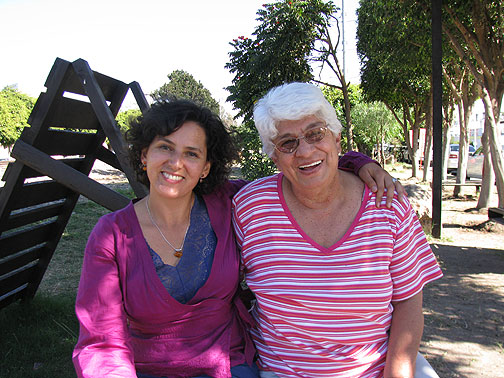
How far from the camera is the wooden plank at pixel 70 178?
2314 millimetres

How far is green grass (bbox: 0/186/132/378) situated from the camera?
3.09m

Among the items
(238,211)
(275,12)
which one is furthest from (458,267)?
(275,12)

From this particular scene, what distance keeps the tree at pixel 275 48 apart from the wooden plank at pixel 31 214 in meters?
5.91

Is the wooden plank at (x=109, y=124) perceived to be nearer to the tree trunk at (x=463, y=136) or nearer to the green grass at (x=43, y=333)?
the green grass at (x=43, y=333)

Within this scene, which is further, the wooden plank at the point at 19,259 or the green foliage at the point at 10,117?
the green foliage at the point at 10,117

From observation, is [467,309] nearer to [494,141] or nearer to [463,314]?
[463,314]

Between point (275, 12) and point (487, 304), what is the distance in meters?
7.64

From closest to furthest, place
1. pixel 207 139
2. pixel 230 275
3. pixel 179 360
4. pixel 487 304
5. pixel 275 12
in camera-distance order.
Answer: pixel 179 360 < pixel 230 275 < pixel 207 139 < pixel 487 304 < pixel 275 12

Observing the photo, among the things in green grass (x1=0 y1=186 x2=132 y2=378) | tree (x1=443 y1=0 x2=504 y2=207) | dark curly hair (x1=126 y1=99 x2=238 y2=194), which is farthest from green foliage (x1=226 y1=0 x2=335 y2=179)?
dark curly hair (x1=126 y1=99 x2=238 y2=194)

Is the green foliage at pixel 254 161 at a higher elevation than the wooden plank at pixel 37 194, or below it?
higher

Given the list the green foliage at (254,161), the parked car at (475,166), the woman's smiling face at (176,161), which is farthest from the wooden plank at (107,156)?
the parked car at (475,166)

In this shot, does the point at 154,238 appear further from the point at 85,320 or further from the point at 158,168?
the point at 85,320

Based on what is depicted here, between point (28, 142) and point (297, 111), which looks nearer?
point (297, 111)

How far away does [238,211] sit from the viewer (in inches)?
80.4
